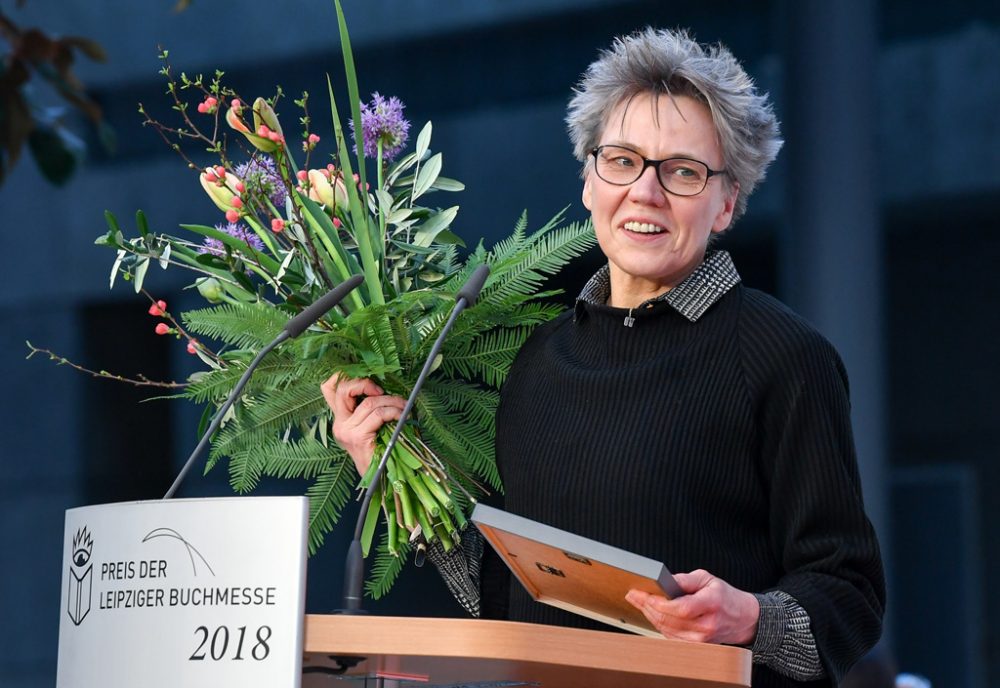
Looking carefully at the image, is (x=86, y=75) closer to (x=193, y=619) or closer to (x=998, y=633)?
(x=998, y=633)

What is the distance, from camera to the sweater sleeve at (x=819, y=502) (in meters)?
1.58

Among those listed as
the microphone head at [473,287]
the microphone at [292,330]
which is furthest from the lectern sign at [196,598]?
the microphone head at [473,287]

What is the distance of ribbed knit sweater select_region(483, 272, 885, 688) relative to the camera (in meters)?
1.61

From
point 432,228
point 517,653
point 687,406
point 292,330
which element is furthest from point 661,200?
point 517,653

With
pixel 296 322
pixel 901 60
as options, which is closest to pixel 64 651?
pixel 296 322

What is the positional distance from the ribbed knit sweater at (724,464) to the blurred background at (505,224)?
2999 millimetres

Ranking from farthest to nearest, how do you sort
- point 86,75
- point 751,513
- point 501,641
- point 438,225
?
point 86,75 → point 438,225 → point 751,513 → point 501,641

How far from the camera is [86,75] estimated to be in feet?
20.0

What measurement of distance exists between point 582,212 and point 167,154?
6.25 feet

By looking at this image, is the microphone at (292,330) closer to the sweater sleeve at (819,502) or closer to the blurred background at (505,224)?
the sweater sleeve at (819,502)

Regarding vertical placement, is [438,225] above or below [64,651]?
above

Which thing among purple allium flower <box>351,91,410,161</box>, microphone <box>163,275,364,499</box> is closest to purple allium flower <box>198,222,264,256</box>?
purple allium flower <box>351,91,410,161</box>

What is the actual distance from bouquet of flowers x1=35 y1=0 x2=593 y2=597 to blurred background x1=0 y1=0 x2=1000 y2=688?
2.87 meters

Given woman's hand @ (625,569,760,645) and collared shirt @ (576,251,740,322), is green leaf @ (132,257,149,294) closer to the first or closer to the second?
collared shirt @ (576,251,740,322)
